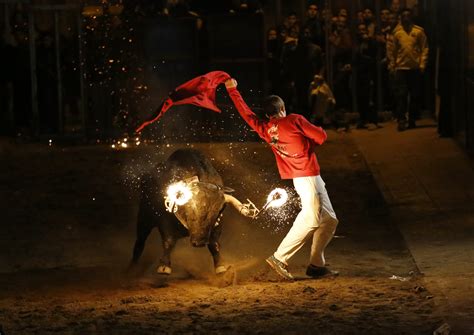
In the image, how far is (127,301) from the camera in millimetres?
10195

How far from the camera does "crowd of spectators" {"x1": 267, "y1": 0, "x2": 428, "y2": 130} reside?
2102 centimetres

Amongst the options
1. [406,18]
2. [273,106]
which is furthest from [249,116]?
[406,18]

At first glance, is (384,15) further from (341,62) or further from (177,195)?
(177,195)

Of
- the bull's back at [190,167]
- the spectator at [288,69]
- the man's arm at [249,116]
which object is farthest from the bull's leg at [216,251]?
the spectator at [288,69]

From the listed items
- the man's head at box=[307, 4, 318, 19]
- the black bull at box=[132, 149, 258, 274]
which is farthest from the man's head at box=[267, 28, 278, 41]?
the black bull at box=[132, 149, 258, 274]

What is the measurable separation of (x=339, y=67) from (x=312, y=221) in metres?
11.4

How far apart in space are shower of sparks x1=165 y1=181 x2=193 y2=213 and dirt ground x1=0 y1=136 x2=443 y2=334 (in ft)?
2.61

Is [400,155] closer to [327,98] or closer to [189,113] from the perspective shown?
[327,98]

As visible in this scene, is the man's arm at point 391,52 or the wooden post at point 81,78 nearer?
the man's arm at point 391,52

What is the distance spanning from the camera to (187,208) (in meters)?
10.6

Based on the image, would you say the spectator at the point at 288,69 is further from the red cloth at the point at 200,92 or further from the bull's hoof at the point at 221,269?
the bull's hoof at the point at 221,269

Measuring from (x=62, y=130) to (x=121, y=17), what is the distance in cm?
241

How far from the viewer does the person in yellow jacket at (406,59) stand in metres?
20.0

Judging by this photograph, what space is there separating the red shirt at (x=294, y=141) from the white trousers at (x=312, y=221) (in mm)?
106
